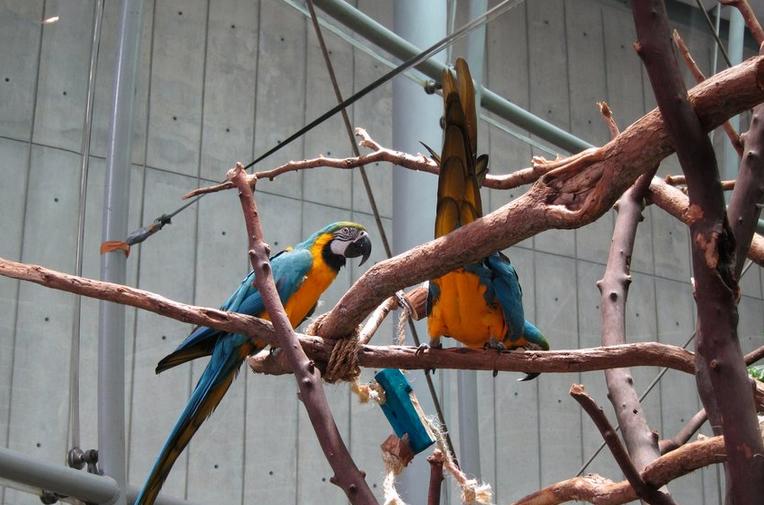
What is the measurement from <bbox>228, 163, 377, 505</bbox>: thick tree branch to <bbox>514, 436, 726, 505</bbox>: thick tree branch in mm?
415

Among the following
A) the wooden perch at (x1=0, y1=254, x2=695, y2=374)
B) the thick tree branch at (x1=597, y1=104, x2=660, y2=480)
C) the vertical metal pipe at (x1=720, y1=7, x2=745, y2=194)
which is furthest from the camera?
the vertical metal pipe at (x1=720, y1=7, x2=745, y2=194)

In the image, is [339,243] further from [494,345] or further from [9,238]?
[9,238]

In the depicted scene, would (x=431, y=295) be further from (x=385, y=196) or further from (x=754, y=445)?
(x=385, y=196)

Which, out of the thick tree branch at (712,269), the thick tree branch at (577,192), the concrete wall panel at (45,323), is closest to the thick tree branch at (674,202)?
the thick tree branch at (577,192)

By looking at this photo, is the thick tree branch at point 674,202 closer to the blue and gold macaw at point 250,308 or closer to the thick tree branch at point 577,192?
the thick tree branch at point 577,192

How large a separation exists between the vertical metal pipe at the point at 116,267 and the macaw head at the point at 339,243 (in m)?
0.67

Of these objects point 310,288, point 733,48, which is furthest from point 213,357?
point 733,48

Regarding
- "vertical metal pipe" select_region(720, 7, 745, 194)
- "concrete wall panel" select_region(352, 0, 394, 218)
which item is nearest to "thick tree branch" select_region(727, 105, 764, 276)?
"vertical metal pipe" select_region(720, 7, 745, 194)

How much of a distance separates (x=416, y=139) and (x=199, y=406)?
1.20 meters

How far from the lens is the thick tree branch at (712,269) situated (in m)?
0.93

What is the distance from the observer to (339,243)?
2443 millimetres

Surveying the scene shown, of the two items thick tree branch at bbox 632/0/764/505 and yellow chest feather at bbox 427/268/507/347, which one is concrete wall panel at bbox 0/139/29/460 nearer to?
yellow chest feather at bbox 427/268/507/347

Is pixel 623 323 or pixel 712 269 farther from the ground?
pixel 623 323

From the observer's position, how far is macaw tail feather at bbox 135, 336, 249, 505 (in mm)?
1604
